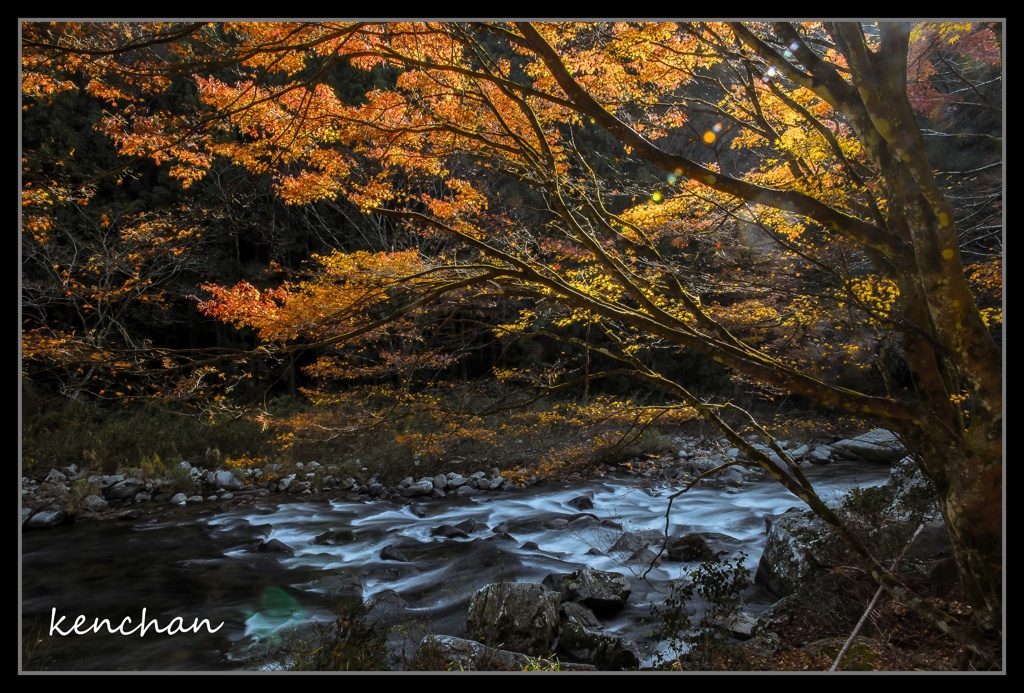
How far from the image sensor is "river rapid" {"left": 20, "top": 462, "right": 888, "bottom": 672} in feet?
13.1

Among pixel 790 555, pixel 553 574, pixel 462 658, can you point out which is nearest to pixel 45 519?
pixel 553 574

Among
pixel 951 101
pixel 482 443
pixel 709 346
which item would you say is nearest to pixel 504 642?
pixel 709 346

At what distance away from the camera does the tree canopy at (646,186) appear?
7.99ft

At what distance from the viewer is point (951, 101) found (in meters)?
5.85

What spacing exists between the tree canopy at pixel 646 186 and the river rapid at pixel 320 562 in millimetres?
1844

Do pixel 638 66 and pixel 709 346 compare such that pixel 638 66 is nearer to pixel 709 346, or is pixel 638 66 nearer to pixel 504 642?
pixel 709 346

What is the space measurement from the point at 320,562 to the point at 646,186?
5.05 metres

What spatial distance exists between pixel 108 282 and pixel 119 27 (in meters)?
7.51

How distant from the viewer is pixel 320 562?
19.7ft

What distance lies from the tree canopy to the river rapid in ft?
6.05

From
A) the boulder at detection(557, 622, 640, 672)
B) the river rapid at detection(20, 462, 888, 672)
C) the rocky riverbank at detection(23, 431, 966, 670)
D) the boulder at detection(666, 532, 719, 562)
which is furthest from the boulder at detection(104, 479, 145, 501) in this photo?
the boulder at detection(666, 532, 719, 562)

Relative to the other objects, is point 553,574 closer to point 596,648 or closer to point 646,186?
point 596,648

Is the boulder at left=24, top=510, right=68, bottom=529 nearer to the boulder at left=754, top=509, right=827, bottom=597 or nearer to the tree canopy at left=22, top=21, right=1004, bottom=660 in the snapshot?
the tree canopy at left=22, top=21, right=1004, bottom=660
